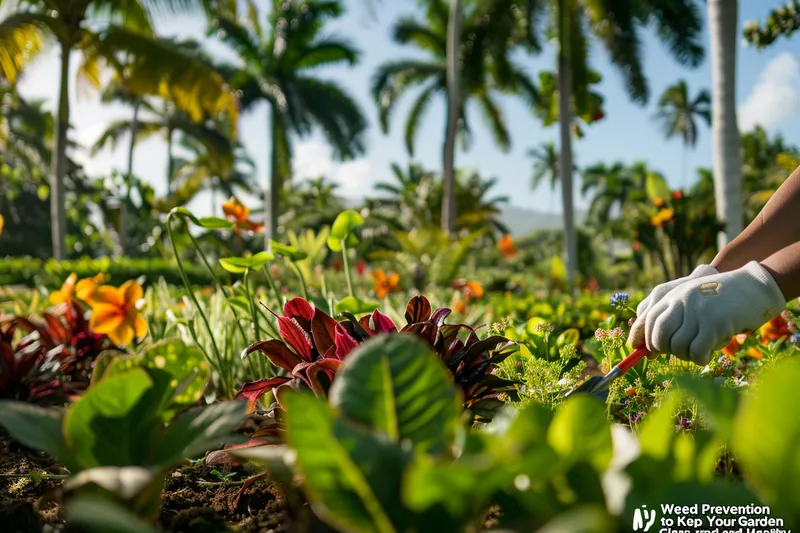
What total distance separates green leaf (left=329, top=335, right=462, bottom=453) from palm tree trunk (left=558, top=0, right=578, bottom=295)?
11836mm

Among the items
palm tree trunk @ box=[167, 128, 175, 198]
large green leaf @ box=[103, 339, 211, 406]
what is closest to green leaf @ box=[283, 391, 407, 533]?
large green leaf @ box=[103, 339, 211, 406]

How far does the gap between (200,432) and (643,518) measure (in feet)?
1.50

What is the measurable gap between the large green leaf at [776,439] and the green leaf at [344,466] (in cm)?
26

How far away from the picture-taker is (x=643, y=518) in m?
0.48

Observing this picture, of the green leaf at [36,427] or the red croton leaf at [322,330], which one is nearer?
the green leaf at [36,427]

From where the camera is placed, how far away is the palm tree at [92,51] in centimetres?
927

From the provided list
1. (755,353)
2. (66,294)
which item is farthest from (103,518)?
(66,294)

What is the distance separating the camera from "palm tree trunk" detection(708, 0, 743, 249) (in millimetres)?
5578

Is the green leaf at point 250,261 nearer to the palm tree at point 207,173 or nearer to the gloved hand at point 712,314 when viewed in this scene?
the gloved hand at point 712,314

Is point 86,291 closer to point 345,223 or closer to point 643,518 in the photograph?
point 345,223

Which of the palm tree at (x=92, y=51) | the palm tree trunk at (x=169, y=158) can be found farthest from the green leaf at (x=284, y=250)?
the palm tree trunk at (x=169, y=158)

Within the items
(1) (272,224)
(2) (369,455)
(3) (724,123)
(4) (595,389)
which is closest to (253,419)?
(4) (595,389)

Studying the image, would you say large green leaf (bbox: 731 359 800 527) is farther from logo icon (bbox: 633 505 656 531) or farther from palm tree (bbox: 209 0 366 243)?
palm tree (bbox: 209 0 366 243)

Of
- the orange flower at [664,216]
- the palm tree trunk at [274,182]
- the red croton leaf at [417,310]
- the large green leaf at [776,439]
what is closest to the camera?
the large green leaf at [776,439]
